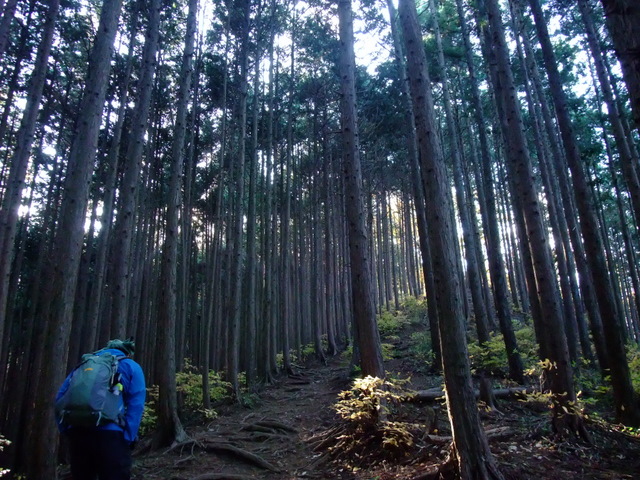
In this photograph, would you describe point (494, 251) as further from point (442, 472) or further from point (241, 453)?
point (241, 453)

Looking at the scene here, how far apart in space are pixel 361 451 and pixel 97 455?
3.81 meters

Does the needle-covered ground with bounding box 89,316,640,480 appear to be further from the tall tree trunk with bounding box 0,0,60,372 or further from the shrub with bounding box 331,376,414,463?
the tall tree trunk with bounding box 0,0,60,372

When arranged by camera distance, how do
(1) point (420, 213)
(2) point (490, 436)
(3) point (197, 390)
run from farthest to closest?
1. (3) point (197, 390)
2. (1) point (420, 213)
3. (2) point (490, 436)

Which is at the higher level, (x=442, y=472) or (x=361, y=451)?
(x=442, y=472)

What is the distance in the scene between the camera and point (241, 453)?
705 cm

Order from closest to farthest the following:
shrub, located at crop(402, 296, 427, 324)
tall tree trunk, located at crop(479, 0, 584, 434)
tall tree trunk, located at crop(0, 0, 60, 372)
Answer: tall tree trunk, located at crop(479, 0, 584, 434)
tall tree trunk, located at crop(0, 0, 60, 372)
shrub, located at crop(402, 296, 427, 324)

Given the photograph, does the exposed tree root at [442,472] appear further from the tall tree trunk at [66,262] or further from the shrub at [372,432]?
the tall tree trunk at [66,262]

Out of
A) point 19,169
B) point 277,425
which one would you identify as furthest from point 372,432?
point 19,169

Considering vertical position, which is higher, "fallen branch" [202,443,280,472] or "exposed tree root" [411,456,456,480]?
"exposed tree root" [411,456,456,480]

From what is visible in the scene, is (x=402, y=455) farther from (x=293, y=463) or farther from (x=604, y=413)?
(x=604, y=413)

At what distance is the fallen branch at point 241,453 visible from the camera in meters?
6.63

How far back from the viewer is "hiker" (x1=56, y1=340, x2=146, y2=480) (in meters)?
3.26

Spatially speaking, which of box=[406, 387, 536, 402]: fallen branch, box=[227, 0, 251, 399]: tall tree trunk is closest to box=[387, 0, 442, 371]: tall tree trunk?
box=[406, 387, 536, 402]: fallen branch

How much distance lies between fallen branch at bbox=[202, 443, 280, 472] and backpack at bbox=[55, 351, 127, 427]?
12.9ft
